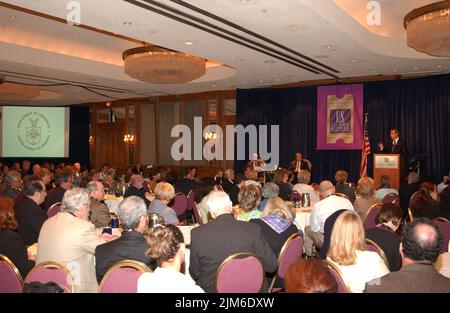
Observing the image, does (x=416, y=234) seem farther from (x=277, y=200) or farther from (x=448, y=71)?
(x=448, y=71)

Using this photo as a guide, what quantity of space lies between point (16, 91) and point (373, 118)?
1212cm

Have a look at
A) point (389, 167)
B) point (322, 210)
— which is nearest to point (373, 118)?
point (389, 167)

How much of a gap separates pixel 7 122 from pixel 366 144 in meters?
14.5

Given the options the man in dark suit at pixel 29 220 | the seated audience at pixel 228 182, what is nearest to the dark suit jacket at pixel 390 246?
the man in dark suit at pixel 29 220

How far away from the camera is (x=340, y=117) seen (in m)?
14.2

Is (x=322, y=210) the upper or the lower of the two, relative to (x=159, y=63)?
lower

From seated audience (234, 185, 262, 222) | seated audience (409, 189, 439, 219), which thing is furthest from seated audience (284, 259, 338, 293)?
seated audience (409, 189, 439, 219)

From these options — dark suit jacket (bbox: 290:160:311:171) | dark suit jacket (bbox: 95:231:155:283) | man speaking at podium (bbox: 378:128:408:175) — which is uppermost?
man speaking at podium (bbox: 378:128:408:175)

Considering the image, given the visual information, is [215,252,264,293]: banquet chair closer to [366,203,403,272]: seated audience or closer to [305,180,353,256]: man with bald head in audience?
[366,203,403,272]: seated audience

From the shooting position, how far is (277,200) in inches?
195

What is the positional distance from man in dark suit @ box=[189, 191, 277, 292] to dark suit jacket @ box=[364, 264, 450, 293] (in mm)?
1132

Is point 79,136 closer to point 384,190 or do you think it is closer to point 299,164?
point 299,164

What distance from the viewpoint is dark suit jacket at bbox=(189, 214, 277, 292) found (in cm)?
351
